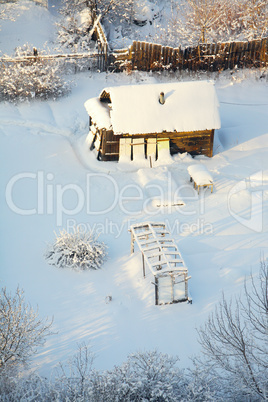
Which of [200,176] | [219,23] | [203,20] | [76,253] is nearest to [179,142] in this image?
[200,176]

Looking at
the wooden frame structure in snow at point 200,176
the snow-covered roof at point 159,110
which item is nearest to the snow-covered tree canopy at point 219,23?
the snow-covered roof at point 159,110

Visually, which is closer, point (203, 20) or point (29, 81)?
point (29, 81)

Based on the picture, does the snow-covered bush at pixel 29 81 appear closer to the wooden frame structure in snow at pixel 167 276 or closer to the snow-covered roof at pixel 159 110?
the snow-covered roof at pixel 159 110

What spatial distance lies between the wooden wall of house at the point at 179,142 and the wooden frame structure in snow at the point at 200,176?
2005mm

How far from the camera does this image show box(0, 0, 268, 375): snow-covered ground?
41.9ft

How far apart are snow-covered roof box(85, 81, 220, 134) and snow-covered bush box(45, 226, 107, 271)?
226 inches

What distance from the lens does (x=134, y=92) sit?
1988cm

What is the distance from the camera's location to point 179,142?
20.6 meters

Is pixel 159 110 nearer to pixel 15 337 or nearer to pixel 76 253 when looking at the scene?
pixel 76 253

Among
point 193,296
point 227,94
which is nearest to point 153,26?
point 227,94

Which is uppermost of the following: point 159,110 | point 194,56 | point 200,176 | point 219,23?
point 219,23

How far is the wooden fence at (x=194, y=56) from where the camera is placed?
26.1 m

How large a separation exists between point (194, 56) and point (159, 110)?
8.66 m

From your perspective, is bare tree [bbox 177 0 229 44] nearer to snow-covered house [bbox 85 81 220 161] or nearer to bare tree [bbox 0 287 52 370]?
snow-covered house [bbox 85 81 220 161]
